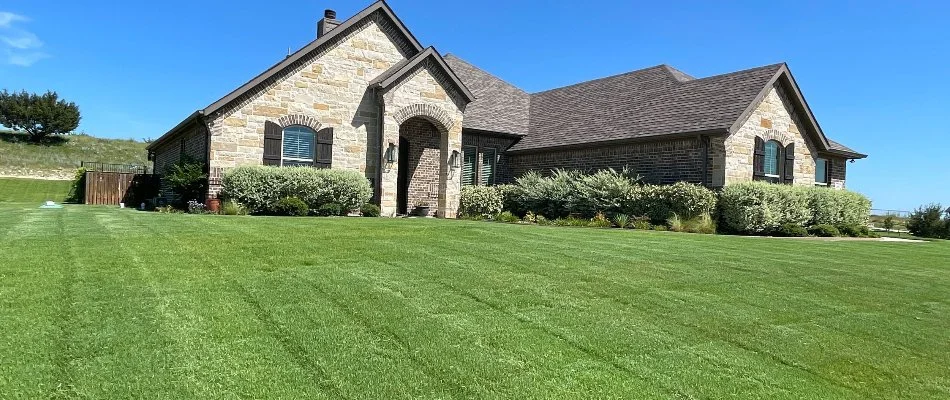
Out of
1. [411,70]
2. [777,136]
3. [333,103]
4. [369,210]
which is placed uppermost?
[411,70]

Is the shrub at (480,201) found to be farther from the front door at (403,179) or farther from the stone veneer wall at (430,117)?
the front door at (403,179)

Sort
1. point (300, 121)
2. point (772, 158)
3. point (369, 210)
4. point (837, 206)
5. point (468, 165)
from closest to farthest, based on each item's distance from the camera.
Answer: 1. point (369, 210)
2. point (300, 121)
3. point (837, 206)
4. point (772, 158)
5. point (468, 165)

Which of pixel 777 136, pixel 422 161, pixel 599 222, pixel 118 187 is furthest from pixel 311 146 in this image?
pixel 777 136

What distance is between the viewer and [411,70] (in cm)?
1845

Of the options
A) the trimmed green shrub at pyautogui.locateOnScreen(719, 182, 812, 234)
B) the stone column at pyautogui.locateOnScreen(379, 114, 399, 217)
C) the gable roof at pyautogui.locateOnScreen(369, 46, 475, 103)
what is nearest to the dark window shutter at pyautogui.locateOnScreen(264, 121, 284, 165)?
the stone column at pyautogui.locateOnScreen(379, 114, 399, 217)

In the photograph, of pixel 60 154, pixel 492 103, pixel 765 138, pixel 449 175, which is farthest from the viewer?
pixel 60 154

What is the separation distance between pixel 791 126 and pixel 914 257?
373 inches

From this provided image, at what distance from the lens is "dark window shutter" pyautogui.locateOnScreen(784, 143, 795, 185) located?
19.6 m

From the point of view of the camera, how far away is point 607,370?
396 centimetres

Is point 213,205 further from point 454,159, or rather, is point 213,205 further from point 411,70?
point 454,159

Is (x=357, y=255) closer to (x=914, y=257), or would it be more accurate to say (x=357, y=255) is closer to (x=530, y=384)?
(x=530, y=384)

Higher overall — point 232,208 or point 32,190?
point 32,190

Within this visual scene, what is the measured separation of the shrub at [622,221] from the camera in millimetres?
16953

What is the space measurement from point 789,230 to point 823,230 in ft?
4.83
